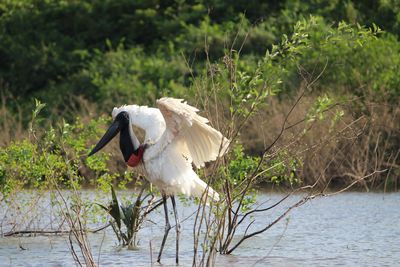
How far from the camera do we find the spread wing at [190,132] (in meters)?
8.20

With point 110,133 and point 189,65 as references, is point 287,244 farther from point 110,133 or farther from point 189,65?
point 189,65

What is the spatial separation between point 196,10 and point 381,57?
273 inches

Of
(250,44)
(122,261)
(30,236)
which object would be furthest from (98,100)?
(122,261)

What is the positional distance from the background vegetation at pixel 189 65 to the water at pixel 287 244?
130cm

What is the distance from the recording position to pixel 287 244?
980cm

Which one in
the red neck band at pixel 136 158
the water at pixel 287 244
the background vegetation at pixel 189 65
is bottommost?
the water at pixel 287 244

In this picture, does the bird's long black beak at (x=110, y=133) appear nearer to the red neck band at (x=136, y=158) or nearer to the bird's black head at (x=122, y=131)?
the bird's black head at (x=122, y=131)

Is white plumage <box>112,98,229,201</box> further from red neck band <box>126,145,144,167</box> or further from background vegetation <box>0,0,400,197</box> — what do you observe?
background vegetation <box>0,0,400,197</box>

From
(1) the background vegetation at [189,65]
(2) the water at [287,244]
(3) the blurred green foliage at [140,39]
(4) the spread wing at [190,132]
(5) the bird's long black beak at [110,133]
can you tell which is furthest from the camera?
(3) the blurred green foliage at [140,39]

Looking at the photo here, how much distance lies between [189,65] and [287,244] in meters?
9.91

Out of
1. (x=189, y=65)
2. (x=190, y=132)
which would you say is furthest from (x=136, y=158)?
(x=189, y=65)

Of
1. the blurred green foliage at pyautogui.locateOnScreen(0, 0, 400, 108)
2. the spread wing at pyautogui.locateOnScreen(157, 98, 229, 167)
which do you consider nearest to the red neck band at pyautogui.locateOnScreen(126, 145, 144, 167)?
the spread wing at pyautogui.locateOnScreen(157, 98, 229, 167)

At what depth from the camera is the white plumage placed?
8.25m

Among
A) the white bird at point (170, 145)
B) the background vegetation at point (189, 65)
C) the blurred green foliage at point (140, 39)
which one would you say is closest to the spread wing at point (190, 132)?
the white bird at point (170, 145)
